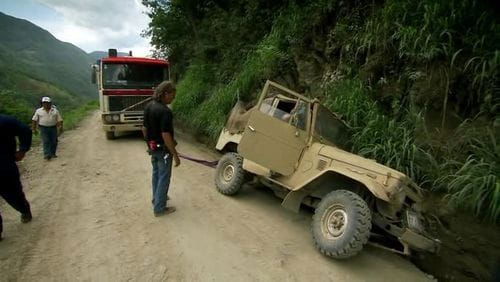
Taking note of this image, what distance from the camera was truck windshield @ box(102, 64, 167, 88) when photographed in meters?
9.55

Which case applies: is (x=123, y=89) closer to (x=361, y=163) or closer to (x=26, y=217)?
(x=26, y=217)

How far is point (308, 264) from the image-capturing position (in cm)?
390

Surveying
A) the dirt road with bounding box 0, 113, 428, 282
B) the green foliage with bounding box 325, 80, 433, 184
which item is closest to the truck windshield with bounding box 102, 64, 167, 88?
the dirt road with bounding box 0, 113, 428, 282

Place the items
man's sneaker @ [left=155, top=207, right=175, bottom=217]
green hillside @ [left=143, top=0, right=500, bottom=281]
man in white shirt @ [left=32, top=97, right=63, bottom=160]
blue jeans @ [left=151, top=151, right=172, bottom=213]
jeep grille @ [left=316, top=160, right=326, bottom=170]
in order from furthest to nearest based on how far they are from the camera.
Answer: man in white shirt @ [left=32, top=97, right=63, bottom=160]
man's sneaker @ [left=155, top=207, right=175, bottom=217]
blue jeans @ [left=151, top=151, right=172, bottom=213]
jeep grille @ [left=316, top=160, right=326, bottom=170]
green hillside @ [left=143, top=0, right=500, bottom=281]

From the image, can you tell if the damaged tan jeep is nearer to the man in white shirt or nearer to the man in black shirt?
the man in black shirt

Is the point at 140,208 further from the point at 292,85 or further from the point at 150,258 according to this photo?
the point at 292,85

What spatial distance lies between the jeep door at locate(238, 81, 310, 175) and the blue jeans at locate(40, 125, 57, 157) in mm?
5441

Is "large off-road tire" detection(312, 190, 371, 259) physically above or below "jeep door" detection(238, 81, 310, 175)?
below

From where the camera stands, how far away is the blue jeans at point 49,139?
7926 millimetres

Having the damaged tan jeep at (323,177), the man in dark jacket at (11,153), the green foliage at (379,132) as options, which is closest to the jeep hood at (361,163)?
the damaged tan jeep at (323,177)

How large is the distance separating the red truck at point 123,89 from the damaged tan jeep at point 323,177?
4.55 meters

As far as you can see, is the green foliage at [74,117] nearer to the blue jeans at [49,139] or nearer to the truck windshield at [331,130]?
the blue jeans at [49,139]

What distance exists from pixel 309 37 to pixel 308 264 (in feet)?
19.7

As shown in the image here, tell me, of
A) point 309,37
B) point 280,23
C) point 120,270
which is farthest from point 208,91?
point 120,270
